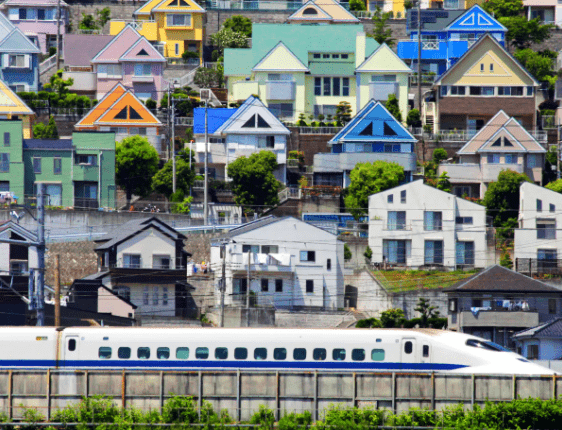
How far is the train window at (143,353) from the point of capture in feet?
122

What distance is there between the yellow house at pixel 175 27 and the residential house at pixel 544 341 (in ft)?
160

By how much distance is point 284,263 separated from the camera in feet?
204

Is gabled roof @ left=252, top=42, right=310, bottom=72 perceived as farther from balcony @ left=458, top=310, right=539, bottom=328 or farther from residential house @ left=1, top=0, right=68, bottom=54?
balcony @ left=458, top=310, right=539, bottom=328

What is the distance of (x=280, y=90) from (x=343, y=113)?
4626mm

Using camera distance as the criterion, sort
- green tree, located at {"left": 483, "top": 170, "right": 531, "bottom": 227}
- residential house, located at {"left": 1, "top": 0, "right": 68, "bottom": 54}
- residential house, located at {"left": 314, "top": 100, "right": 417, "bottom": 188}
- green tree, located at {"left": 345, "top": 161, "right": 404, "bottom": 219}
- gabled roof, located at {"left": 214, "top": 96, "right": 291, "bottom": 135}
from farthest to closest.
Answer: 1. residential house, located at {"left": 1, "top": 0, "right": 68, "bottom": 54}
2. gabled roof, located at {"left": 214, "top": 96, "right": 291, "bottom": 135}
3. residential house, located at {"left": 314, "top": 100, "right": 417, "bottom": 188}
4. green tree, located at {"left": 345, "top": 161, "right": 404, "bottom": 219}
5. green tree, located at {"left": 483, "top": 170, "right": 531, "bottom": 227}

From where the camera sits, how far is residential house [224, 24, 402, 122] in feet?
274

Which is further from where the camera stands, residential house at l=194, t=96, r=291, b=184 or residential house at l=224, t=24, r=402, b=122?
residential house at l=224, t=24, r=402, b=122

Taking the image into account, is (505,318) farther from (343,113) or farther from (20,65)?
(20,65)

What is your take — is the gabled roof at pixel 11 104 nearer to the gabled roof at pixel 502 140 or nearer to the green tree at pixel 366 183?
the green tree at pixel 366 183

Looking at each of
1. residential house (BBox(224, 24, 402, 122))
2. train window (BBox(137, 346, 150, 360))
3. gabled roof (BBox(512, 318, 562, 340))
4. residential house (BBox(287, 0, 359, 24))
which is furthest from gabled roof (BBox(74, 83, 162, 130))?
train window (BBox(137, 346, 150, 360))

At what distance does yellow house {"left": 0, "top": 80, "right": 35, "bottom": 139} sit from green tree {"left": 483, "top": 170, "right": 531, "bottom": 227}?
95.6 ft

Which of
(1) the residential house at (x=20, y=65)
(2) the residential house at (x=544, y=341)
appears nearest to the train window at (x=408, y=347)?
(2) the residential house at (x=544, y=341)

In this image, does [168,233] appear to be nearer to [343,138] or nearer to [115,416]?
[343,138]

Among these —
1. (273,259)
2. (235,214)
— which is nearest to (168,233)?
(273,259)
